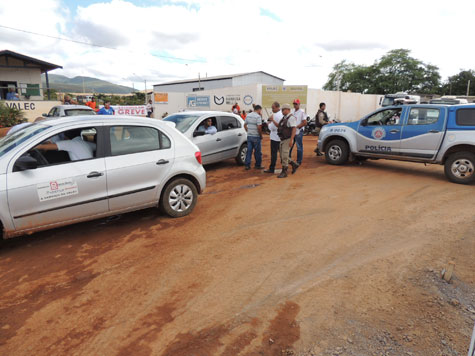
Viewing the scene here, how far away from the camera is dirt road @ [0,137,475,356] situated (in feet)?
8.87

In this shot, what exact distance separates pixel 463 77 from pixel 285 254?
67784 millimetres

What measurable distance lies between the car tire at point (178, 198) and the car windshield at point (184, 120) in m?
3.17

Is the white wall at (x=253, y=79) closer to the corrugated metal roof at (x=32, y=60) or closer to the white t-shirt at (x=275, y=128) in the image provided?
the corrugated metal roof at (x=32, y=60)

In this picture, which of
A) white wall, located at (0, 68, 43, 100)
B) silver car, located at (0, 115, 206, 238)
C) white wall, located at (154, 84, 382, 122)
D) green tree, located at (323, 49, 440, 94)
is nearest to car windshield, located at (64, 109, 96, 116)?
silver car, located at (0, 115, 206, 238)

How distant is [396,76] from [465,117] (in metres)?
43.6

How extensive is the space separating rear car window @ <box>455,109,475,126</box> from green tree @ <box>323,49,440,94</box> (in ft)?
134

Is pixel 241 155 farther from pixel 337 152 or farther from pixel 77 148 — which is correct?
pixel 77 148

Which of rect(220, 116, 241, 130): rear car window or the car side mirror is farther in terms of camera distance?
rect(220, 116, 241, 130): rear car window

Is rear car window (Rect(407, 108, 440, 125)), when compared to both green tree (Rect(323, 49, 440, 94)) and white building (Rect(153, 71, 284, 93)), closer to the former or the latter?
white building (Rect(153, 71, 284, 93))

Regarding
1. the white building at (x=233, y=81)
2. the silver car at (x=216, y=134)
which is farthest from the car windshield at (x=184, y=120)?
the white building at (x=233, y=81)

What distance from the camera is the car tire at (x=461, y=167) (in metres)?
7.28

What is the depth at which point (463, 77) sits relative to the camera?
57.4 metres

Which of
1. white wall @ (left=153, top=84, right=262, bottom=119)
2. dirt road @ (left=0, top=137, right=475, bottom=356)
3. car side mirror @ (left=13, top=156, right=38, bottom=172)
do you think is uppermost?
white wall @ (left=153, top=84, right=262, bottom=119)

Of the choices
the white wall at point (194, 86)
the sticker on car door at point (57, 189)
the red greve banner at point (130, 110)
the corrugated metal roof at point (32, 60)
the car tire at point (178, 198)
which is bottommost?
the car tire at point (178, 198)
